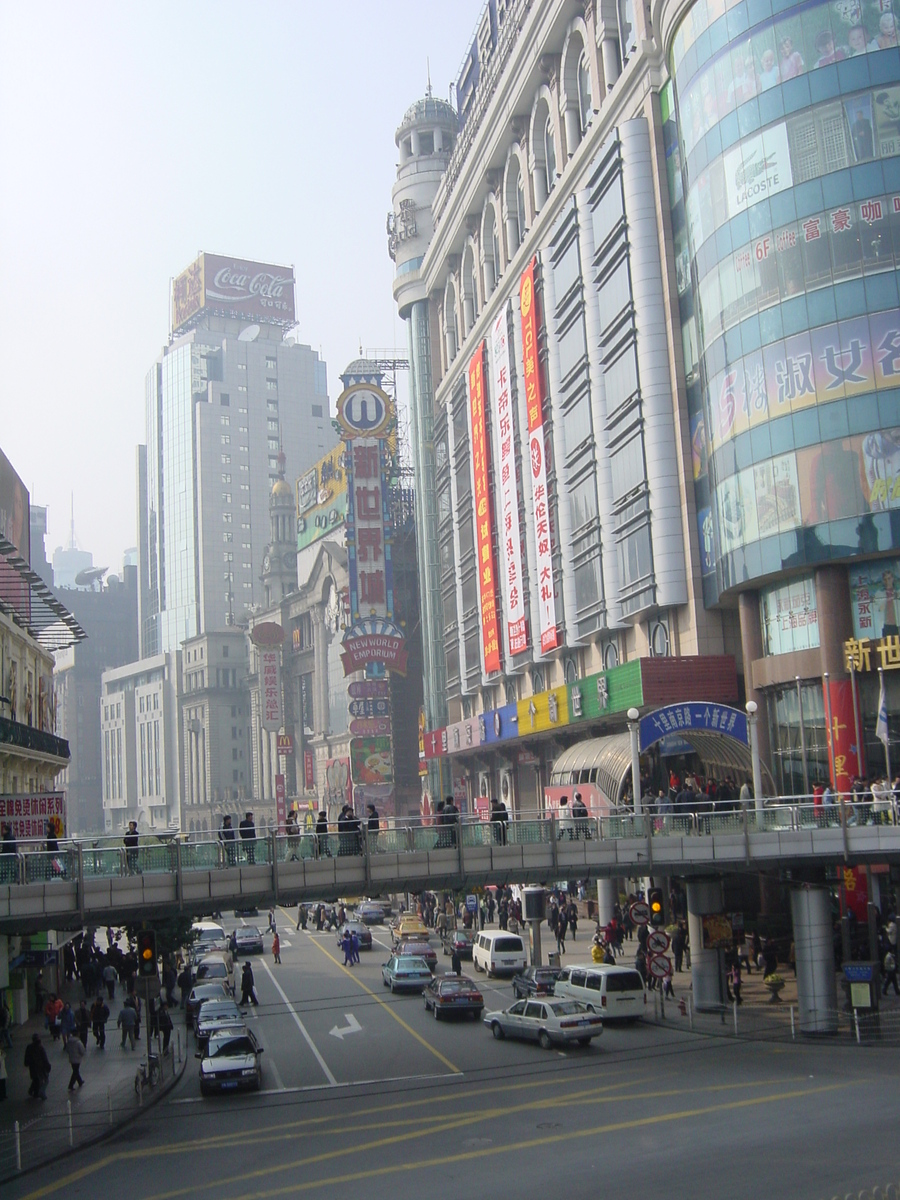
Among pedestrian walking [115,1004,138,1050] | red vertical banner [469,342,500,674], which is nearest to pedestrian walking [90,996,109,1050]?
pedestrian walking [115,1004,138,1050]

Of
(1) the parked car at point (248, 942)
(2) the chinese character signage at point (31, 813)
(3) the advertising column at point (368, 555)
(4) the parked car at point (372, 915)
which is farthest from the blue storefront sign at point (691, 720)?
(3) the advertising column at point (368, 555)

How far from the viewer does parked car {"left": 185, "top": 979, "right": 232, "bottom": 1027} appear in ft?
143

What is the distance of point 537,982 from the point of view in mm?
40594

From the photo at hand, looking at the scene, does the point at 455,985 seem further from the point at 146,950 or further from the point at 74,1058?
the point at 146,950

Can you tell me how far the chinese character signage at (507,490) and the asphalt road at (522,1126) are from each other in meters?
42.9

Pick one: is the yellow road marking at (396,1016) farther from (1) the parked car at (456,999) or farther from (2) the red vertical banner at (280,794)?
(2) the red vertical banner at (280,794)

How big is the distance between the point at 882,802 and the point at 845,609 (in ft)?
40.5

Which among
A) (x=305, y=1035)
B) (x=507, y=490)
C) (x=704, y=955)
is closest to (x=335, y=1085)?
(x=305, y=1035)

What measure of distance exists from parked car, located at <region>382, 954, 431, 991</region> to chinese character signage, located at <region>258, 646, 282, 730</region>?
338ft

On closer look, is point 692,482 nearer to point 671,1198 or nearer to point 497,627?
point 497,627

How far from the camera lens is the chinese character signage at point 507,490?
255 ft

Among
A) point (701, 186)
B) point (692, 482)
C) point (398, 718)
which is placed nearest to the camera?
point (701, 186)

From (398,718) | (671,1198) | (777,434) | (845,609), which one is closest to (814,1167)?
(671,1198)

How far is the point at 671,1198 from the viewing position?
18.0 metres
